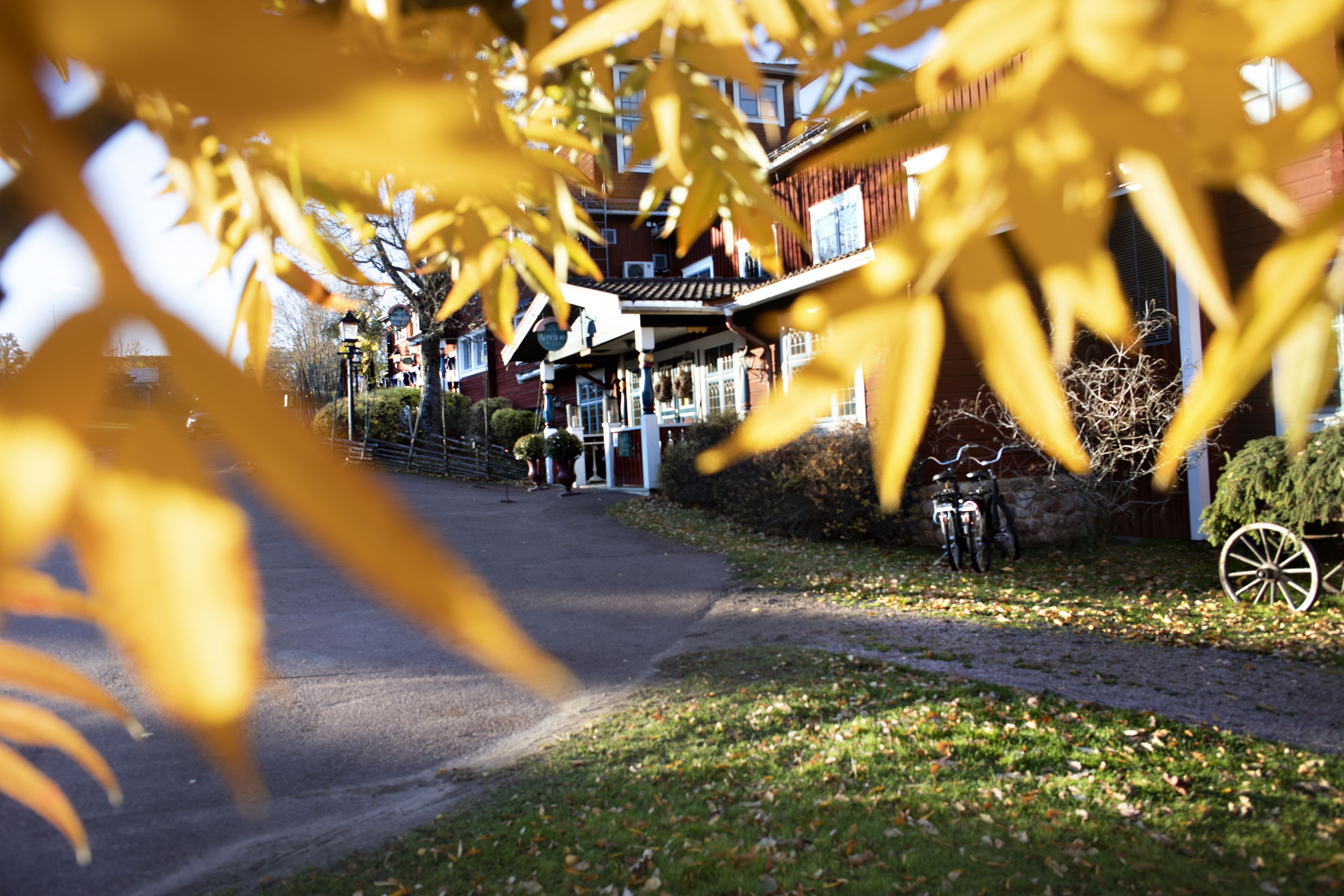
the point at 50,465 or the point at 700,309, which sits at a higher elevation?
the point at 700,309

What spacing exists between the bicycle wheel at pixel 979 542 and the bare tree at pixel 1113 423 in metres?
1.26

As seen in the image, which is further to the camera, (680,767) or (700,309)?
(700,309)

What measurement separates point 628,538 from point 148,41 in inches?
449

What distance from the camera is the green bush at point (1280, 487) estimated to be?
6934mm

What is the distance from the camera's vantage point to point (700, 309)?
14.7 metres

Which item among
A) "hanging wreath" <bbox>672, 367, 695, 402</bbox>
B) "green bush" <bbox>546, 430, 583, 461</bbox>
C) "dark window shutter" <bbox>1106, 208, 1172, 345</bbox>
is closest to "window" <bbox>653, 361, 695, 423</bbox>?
"hanging wreath" <bbox>672, 367, 695, 402</bbox>

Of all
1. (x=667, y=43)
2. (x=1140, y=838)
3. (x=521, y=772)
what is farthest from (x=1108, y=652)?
(x=667, y=43)

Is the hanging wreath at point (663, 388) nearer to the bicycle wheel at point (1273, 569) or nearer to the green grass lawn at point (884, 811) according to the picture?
the bicycle wheel at point (1273, 569)

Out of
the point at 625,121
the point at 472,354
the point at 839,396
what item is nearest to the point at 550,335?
the point at 625,121

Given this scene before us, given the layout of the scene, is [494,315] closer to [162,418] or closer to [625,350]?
[162,418]

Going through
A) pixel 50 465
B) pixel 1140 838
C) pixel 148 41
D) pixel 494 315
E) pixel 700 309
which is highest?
pixel 700 309

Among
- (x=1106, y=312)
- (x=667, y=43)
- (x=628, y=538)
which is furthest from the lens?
(x=628, y=538)

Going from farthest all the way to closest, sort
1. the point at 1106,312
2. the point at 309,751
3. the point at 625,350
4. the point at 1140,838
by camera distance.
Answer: the point at 625,350 → the point at 309,751 → the point at 1140,838 → the point at 1106,312

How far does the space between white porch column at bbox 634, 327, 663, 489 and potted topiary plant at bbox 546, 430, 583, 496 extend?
5.27 feet
